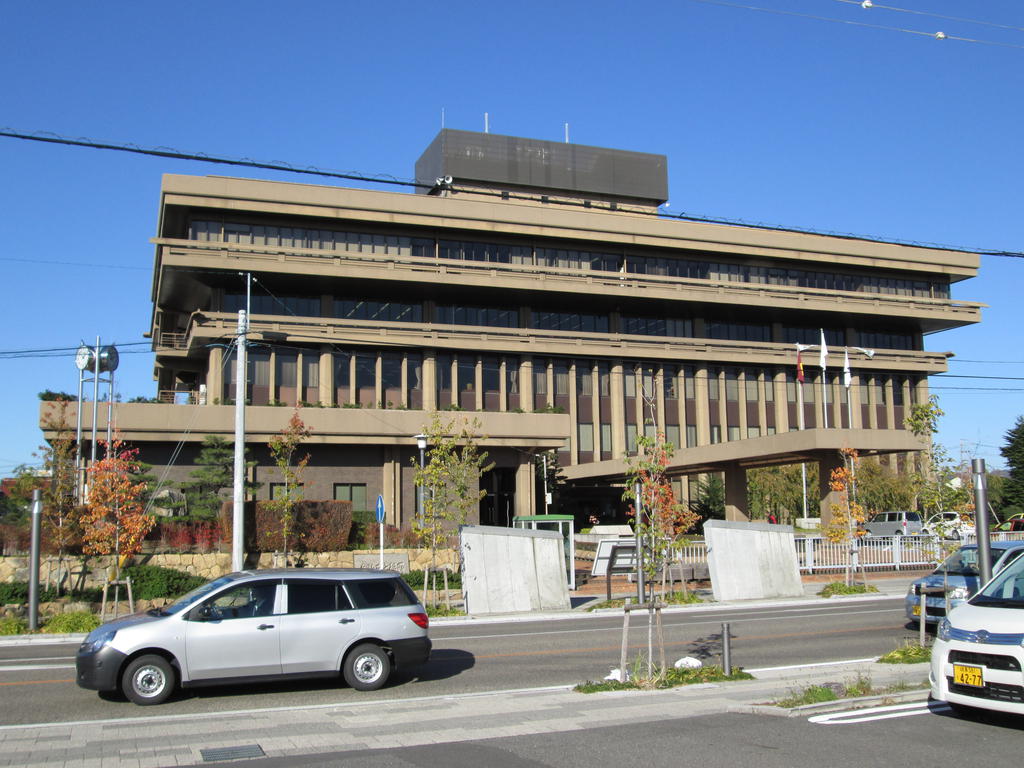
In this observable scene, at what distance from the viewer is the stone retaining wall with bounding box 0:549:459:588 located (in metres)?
26.7

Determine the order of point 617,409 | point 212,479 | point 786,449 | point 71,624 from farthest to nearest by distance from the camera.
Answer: point 617,409 → point 786,449 → point 212,479 → point 71,624

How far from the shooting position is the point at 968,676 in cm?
927

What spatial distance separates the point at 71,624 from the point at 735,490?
108ft

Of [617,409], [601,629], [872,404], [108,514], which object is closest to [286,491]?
[108,514]

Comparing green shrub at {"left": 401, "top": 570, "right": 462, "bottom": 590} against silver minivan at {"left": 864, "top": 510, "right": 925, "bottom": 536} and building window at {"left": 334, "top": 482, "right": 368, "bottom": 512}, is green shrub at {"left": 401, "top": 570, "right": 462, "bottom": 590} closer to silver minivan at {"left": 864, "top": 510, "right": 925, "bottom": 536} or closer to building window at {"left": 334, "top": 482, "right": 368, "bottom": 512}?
building window at {"left": 334, "top": 482, "right": 368, "bottom": 512}

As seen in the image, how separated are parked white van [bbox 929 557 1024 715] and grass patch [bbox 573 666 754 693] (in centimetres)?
361

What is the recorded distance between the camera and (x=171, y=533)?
29.6m

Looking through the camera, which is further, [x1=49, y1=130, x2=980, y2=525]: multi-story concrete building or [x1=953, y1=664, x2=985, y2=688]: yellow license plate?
[x1=49, y1=130, x2=980, y2=525]: multi-story concrete building

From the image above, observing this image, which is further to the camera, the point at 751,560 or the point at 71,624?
the point at 751,560

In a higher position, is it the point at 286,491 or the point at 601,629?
the point at 286,491

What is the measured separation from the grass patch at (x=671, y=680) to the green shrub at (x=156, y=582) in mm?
16812

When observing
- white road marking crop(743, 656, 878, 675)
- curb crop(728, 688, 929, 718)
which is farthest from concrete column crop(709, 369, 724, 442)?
curb crop(728, 688, 929, 718)

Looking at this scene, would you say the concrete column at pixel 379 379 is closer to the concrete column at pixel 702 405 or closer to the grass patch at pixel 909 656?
the concrete column at pixel 702 405

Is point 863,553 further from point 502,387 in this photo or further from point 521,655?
point 502,387
